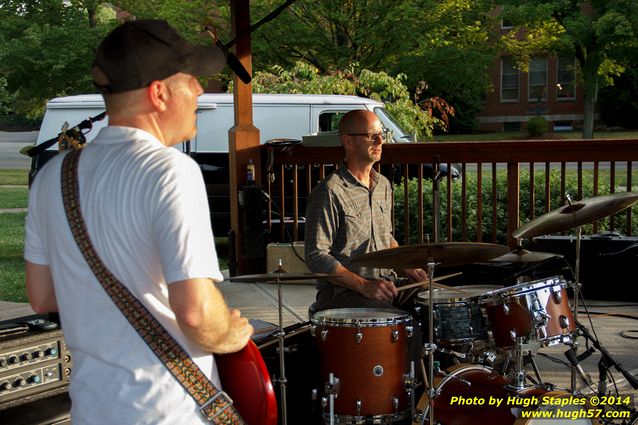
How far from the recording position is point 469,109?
43094 millimetres

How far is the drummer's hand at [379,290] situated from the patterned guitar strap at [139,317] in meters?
2.23

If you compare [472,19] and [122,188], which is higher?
[472,19]

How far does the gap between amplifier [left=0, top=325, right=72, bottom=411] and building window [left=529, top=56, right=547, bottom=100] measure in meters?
44.8

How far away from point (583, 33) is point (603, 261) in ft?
84.7

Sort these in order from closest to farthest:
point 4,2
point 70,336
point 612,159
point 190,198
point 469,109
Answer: point 190,198 → point 70,336 → point 612,159 → point 4,2 → point 469,109

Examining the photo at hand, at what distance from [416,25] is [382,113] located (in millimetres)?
8002

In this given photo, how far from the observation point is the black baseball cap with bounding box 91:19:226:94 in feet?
6.49

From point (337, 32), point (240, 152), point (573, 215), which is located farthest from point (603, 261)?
point (337, 32)

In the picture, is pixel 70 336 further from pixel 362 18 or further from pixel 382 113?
pixel 362 18

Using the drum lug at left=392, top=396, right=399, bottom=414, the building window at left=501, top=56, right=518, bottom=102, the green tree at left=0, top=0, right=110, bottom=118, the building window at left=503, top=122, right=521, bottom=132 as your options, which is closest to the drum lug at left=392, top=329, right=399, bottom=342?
the drum lug at left=392, top=396, right=399, bottom=414

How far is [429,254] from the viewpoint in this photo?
3650 millimetres

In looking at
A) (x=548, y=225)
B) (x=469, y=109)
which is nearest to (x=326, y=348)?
(x=548, y=225)

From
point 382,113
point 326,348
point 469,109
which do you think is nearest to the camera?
point 326,348

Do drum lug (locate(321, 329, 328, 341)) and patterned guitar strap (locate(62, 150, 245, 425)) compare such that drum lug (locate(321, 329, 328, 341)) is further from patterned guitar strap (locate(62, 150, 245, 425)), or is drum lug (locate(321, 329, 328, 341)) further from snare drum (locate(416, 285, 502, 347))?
patterned guitar strap (locate(62, 150, 245, 425))
